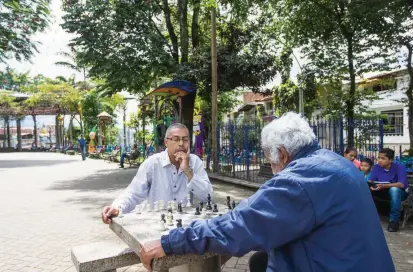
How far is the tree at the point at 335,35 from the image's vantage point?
10.2 m

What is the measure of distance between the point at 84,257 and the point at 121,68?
A: 9791 millimetres

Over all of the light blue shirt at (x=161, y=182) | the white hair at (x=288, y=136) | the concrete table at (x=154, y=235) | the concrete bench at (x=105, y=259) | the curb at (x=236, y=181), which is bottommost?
the curb at (x=236, y=181)

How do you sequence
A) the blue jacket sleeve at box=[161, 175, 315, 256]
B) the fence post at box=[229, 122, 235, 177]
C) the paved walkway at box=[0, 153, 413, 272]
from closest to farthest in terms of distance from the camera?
the blue jacket sleeve at box=[161, 175, 315, 256], the paved walkway at box=[0, 153, 413, 272], the fence post at box=[229, 122, 235, 177]

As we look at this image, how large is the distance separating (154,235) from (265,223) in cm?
87

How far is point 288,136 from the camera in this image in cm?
186

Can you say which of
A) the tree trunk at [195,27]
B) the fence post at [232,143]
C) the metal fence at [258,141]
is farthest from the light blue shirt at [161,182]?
the tree trunk at [195,27]

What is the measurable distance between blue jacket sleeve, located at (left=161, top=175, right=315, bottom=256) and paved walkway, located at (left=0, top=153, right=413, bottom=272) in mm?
2737

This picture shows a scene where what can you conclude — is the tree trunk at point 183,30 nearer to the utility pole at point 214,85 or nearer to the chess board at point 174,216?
the utility pole at point 214,85

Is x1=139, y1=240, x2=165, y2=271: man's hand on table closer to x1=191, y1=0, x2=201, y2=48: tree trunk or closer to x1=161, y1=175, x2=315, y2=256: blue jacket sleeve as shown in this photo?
x1=161, y1=175, x2=315, y2=256: blue jacket sleeve

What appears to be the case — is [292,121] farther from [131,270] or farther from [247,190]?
[247,190]

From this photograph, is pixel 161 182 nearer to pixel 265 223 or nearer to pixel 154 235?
pixel 154 235

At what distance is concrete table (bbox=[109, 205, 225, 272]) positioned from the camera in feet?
6.52

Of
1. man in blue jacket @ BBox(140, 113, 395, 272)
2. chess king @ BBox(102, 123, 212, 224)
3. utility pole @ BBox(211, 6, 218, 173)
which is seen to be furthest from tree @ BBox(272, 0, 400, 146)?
man in blue jacket @ BBox(140, 113, 395, 272)

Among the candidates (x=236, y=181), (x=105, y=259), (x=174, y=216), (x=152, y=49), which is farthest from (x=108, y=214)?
(x=152, y=49)
